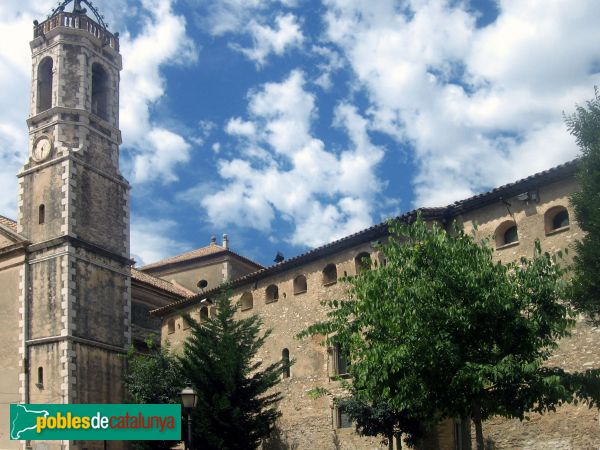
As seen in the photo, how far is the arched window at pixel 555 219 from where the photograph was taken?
81.6 ft

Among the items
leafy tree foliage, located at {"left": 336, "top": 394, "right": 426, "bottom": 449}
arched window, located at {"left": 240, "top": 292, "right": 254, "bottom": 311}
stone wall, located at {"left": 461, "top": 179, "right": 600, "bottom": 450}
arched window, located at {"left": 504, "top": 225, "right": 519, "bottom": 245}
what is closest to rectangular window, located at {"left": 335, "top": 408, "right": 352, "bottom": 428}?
leafy tree foliage, located at {"left": 336, "top": 394, "right": 426, "bottom": 449}

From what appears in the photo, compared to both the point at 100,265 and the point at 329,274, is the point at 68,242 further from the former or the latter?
the point at 329,274

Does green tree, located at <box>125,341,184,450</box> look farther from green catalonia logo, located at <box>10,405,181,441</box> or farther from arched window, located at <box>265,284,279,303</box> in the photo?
arched window, located at <box>265,284,279,303</box>

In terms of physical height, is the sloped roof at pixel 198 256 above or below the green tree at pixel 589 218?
above

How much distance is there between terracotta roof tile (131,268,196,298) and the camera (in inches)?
1637

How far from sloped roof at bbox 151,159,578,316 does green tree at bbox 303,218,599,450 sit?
266 inches

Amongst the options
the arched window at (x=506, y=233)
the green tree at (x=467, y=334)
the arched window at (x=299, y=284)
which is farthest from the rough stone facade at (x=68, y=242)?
the green tree at (x=467, y=334)

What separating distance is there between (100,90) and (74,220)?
715 cm

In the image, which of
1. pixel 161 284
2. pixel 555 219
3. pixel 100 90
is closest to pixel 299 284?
pixel 555 219

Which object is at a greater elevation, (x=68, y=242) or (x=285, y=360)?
(x=68, y=242)

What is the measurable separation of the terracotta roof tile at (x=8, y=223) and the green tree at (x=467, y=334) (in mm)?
22500

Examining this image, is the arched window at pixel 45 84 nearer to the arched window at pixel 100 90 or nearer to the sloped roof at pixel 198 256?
the arched window at pixel 100 90

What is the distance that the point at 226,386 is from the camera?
25.7 m

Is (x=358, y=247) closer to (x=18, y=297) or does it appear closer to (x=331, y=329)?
(x=331, y=329)
